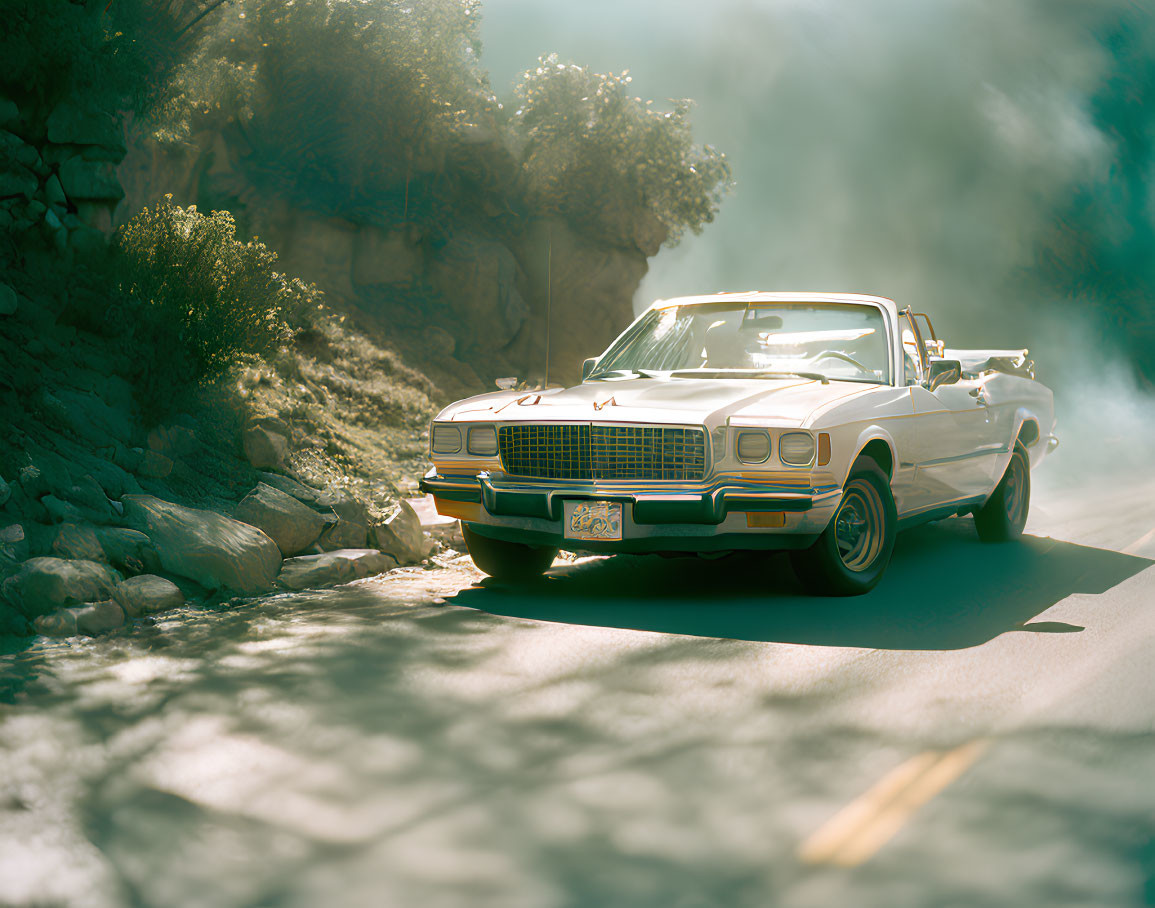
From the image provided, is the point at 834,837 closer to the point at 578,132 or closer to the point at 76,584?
the point at 76,584

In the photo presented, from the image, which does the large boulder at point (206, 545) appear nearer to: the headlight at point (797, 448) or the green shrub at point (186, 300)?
the green shrub at point (186, 300)

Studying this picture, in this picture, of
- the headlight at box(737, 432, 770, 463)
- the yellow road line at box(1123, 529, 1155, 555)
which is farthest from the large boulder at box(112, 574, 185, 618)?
the yellow road line at box(1123, 529, 1155, 555)

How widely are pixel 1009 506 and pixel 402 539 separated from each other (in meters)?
4.68

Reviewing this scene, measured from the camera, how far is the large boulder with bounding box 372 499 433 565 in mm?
8234

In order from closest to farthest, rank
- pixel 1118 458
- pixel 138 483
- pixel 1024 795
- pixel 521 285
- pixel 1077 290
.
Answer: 1. pixel 1024 795
2. pixel 138 483
3. pixel 1118 458
4. pixel 521 285
5. pixel 1077 290

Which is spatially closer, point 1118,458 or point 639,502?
point 639,502

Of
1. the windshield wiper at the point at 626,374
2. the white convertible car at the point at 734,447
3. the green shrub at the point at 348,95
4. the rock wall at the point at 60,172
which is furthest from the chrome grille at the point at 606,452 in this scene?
the green shrub at the point at 348,95

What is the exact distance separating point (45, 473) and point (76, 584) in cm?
133

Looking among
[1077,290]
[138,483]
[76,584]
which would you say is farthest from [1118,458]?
[1077,290]

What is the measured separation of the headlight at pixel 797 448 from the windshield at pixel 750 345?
1.16 meters

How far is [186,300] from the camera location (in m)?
10.2

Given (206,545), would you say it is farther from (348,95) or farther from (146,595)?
(348,95)

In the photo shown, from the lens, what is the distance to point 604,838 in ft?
10.7

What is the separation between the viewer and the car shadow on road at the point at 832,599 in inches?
232
